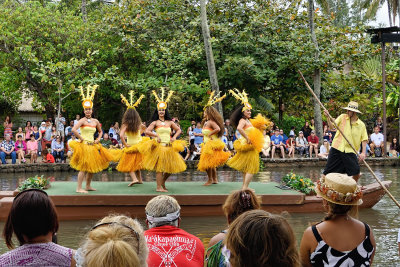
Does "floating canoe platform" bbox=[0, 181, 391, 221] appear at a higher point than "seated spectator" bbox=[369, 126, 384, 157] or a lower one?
lower

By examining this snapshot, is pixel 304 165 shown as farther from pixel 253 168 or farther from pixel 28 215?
pixel 28 215

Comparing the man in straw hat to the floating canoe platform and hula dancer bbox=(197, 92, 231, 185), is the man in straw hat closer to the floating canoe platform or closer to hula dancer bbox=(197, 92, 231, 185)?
the floating canoe platform

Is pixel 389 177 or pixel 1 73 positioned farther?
pixel 1 73

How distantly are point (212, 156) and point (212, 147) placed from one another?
15 cm

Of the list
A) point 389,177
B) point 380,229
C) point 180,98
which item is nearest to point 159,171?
point 380,229

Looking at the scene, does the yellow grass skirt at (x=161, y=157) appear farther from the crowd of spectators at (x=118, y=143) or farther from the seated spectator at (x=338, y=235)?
the crowd of spectators at (x=118, y=143)

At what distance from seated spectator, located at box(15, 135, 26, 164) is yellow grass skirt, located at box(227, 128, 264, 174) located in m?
8.22

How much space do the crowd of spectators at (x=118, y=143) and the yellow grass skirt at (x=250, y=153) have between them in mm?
5053

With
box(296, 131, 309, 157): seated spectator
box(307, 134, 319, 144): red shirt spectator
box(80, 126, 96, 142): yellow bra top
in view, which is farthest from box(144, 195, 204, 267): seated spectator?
box(307, 134, 319, 144): red shirt spectator

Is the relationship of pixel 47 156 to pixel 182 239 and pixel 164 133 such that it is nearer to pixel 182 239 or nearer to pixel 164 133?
pixel 164 133

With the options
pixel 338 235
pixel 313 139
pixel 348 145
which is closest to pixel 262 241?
pixel 338 235

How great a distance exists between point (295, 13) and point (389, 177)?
689 cm

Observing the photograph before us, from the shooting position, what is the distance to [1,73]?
53.1ft

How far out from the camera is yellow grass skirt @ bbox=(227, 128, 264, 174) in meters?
7.84
